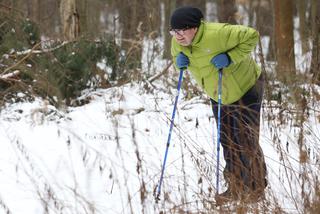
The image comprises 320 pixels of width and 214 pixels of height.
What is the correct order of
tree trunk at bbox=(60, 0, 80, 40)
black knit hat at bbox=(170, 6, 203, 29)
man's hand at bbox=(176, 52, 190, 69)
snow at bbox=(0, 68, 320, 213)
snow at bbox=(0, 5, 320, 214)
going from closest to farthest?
snow at bbox=(0, 5, 320, 214) < snow at bbox=(0, 68, 320, 213) < black knit hat at bbox=(170, 6, 203, 29) < man's hand at bbox=(176, 52, 190, 69) < tree trunk at bbox=(60, 0, 80, 40)

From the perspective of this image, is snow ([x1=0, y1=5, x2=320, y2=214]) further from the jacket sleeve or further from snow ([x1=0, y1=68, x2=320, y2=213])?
the jacket sleeve

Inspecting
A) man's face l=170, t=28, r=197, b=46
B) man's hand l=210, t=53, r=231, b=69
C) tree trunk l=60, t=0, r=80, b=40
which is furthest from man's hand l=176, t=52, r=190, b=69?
tree trunk l=60, t=0, r=80, b=40

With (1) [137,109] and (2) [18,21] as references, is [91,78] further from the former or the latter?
(2) [18,21]

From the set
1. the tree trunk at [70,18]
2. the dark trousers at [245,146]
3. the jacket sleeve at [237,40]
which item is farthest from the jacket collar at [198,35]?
the tree trunk at [70,18]

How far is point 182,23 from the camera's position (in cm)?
373

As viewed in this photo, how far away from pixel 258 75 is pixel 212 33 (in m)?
0.51

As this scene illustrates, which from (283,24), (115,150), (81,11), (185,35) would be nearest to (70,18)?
(81,11)

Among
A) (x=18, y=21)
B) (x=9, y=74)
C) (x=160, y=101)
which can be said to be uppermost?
(x=18, y=21)

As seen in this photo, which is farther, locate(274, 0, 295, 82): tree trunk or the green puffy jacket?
locate(274, 0, 295, 82): tree trunk

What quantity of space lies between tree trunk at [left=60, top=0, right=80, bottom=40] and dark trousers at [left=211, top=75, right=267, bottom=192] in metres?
5.59

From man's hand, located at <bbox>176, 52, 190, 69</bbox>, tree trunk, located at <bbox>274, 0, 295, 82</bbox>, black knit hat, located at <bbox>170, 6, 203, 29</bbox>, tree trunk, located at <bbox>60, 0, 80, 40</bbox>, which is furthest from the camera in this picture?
tree trunk, located at <bbox>60, 0, 80, 40</bbox>

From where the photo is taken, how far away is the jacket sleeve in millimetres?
3770

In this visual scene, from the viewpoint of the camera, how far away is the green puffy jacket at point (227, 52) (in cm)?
379

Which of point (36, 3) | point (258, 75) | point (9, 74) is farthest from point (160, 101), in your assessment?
point (36, 3)
